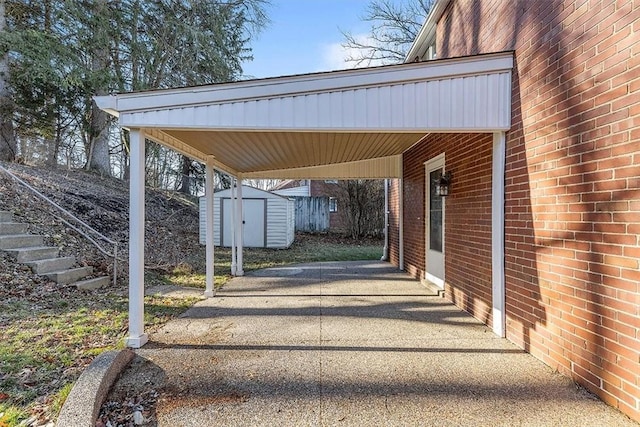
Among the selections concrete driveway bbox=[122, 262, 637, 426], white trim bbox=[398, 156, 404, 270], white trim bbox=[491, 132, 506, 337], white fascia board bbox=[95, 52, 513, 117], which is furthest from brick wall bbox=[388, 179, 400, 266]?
white fascia board bbox=[95, 52, 513, 117]

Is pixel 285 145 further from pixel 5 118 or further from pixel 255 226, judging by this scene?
pixel 5 118

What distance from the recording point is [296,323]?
14.8ft

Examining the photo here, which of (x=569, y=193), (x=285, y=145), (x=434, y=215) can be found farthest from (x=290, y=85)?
(x=434, y=215)

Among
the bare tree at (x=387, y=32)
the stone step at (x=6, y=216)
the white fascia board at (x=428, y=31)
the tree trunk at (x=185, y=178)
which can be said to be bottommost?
the stone step at (x=6, y=216)

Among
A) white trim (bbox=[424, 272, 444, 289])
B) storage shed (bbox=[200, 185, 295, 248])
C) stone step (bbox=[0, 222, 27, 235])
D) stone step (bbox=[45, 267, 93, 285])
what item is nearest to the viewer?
stone step (bbox=[45, 267, 93, 285])

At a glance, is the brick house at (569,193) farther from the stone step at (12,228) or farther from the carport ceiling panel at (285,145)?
the stone step at (12,228)

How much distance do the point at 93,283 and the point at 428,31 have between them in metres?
7.15

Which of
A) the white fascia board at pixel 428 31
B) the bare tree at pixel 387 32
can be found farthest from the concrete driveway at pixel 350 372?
the bare tree at pixel 387 32

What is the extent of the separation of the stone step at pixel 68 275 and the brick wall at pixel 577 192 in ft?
19.5

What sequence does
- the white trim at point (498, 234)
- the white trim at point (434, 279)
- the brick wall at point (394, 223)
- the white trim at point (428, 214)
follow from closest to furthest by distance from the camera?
the white trim at point (498, 234) < the white trim at point (428, 214) < the white trim at point (434, 279) < the brick wall at point (394, 223)

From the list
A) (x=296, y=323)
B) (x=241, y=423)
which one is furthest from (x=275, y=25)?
(x=241, y=423)

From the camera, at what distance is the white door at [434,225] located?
610 centimetres

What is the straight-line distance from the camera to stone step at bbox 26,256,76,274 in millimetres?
5441

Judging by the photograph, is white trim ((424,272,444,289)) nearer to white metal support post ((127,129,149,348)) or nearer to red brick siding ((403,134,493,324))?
red brick siding ((403,134,493,324))
